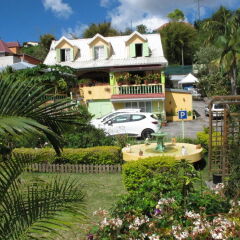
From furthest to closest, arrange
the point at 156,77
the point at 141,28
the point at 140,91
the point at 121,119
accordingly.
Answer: the point at 141,28, the point at 156,77, the point at 140,91, the point at 121,119

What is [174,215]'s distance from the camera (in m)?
4.68

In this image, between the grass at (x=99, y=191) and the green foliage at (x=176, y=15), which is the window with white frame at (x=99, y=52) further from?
the green foliage at (x=176, y=15)

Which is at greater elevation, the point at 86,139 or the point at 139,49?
the point at 139,49

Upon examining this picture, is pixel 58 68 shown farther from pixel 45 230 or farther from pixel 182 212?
pixel 45 230

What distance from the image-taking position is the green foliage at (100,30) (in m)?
55.2

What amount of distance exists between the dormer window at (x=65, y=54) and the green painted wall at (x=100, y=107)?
6.36 metres

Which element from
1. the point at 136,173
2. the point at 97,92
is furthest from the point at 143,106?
the point at 136,173

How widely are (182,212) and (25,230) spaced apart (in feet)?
8.91

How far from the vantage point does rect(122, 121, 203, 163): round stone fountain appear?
10969 millimetres

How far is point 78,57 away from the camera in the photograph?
31.0 meters

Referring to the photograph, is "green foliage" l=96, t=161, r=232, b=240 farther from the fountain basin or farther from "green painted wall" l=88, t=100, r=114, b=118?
"green painted wall" l=88, t=100, r=114, b=118

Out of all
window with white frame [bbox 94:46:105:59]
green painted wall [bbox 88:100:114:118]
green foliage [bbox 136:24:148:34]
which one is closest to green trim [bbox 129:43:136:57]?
window with white frame [bbox 94:46:105:59]

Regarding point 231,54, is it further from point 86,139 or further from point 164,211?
point 164,211

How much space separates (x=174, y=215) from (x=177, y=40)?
5418cm
